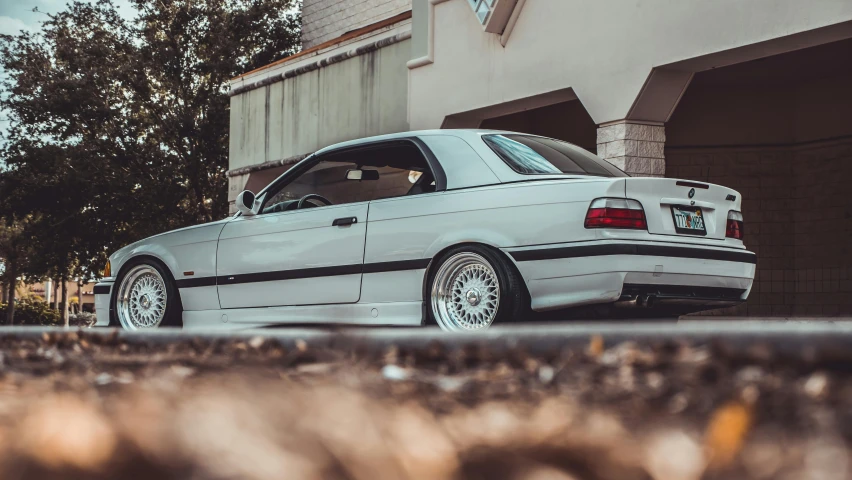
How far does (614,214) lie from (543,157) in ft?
2.92

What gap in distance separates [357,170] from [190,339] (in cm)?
515

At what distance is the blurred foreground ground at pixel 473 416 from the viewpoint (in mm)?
865

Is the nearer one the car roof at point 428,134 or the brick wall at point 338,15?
the car roof at point 428,134

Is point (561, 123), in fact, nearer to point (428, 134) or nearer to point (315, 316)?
point (428, 134)

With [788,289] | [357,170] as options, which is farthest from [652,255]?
[788,289]

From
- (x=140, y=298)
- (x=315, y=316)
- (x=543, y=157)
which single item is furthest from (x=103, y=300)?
(x=543, y=157)

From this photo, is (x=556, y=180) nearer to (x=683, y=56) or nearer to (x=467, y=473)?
(x=683, y=56)

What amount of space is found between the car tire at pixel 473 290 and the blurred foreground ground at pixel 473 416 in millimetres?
4251

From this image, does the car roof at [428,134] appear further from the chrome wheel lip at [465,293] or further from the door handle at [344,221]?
the chrome wheel lip at [465,293]

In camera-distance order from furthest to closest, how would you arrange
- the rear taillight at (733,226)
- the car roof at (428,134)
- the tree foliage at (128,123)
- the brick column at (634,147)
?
the tree foliage at (128,123) < the brick column at (634,147) < the car roof at (428,134) < the rear taillight at (733,226)

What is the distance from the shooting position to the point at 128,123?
2556 cm

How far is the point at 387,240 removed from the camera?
256 inches

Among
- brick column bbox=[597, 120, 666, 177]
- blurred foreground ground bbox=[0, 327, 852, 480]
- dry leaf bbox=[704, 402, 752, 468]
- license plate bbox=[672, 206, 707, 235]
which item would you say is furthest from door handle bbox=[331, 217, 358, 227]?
dry leaf bbox=[704, 402, 752, 468]

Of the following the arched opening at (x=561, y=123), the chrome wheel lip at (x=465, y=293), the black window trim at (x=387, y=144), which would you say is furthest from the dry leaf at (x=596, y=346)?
the arched opening at (x=561, y=123)
